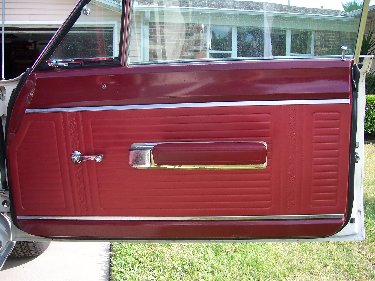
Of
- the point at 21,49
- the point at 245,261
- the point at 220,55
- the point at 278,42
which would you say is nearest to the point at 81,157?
the point at 220,55

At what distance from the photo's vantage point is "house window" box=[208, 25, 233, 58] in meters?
2.25

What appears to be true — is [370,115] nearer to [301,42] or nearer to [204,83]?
[301,42]

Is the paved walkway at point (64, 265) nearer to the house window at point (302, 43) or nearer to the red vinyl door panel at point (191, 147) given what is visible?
the red vinyl door panel at point (191, 147)

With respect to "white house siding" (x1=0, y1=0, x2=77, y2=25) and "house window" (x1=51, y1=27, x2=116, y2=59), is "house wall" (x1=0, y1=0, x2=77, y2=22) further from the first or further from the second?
"house window" (x1=51, y1=27, x2=116, y2=59)

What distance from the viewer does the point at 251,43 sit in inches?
87.7

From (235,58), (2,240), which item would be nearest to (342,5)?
(235,58)

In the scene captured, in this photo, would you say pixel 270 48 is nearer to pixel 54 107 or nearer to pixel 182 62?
pixel 182 62

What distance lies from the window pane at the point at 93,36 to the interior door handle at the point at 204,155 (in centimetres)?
47

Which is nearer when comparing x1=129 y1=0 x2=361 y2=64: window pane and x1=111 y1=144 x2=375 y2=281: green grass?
x1=129 y1=0 x2=361 y2=64: window pane

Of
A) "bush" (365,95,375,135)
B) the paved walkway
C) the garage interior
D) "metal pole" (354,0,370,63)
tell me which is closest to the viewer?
"metal pole" (354,0,370,63)

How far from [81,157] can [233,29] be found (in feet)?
3.01

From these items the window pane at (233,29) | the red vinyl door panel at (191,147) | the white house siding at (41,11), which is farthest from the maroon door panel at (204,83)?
the white house siding at (41,11)

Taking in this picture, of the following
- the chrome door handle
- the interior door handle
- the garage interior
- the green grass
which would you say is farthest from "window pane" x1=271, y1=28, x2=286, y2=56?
the garage interior

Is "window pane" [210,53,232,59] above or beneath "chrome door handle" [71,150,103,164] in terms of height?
above
